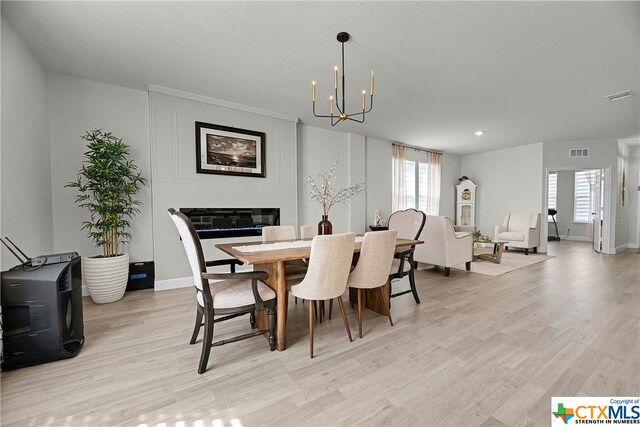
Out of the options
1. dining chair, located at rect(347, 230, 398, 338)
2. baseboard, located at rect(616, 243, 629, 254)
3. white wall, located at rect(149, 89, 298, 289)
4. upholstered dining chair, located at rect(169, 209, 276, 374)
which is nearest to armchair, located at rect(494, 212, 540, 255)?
baseboard, located at rect(616, 243, 629, 254)

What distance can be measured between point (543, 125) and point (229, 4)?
580 centimetres

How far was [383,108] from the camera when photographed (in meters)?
4.23

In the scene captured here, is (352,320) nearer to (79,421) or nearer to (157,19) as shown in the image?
(79,421)

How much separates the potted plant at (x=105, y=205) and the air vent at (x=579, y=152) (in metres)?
8.71

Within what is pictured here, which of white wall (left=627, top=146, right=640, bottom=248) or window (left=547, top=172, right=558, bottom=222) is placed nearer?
white wall (left=627, top=146, right=640, bottom=248)

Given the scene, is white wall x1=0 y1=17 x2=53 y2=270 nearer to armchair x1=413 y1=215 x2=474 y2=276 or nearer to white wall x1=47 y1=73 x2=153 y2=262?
white wall x1=47 y1=73 x2=153 y2=262

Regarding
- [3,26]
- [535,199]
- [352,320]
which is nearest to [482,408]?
[352,320]

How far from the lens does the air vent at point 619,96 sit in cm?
358

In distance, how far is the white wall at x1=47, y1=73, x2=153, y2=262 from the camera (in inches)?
123

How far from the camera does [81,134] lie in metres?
3.24

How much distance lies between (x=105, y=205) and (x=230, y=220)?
1.51 metres

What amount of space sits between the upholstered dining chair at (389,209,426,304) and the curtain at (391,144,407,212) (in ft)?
9.73

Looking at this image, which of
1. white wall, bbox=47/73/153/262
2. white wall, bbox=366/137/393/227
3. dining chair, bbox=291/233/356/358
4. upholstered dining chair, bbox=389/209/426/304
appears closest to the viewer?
dining chair, bbox=291/233/356/358

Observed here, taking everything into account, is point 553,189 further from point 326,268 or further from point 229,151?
point 326,268
